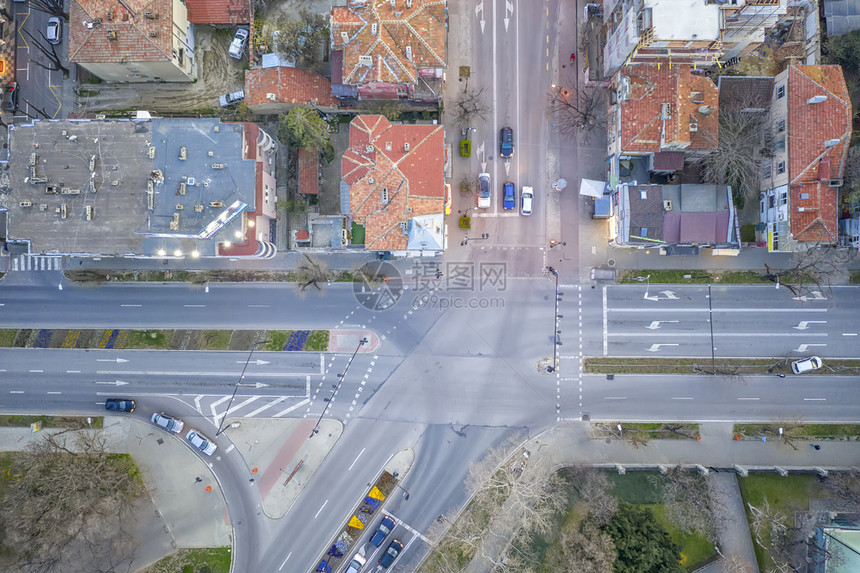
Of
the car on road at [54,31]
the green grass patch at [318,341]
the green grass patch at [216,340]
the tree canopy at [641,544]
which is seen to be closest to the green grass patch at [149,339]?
the green grass patch at [216,340]

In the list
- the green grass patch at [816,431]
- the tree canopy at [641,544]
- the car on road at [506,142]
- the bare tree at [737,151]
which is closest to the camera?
the tree canopy at [641,544]

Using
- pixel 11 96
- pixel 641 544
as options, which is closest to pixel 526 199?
pixel 641 544

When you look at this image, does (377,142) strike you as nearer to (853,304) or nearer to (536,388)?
(536,388)

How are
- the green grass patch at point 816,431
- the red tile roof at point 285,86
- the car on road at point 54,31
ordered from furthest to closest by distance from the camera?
the car on road at point 54,31 < the green grass patch at point 816,431 < the red tile roof at point 285,86

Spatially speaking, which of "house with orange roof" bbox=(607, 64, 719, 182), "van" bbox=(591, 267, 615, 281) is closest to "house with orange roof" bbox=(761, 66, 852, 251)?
"house with orange roof" bbox=(607, 64, 719, 182)

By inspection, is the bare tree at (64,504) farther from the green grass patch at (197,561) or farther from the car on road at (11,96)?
the car on road at (11,96)

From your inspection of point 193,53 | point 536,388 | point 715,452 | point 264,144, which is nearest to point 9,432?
point 264,144

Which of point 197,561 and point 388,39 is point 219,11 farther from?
point 197,561
